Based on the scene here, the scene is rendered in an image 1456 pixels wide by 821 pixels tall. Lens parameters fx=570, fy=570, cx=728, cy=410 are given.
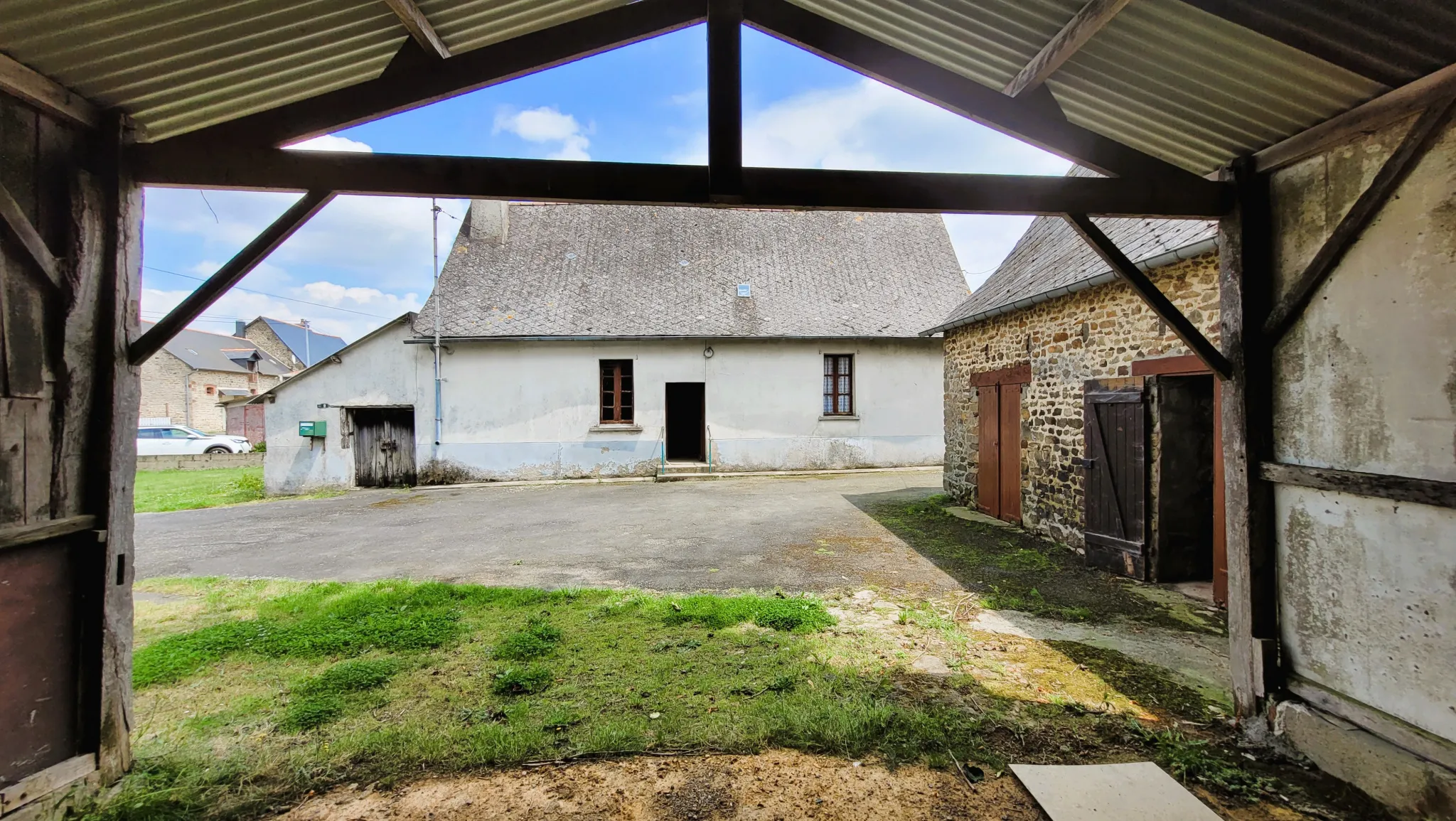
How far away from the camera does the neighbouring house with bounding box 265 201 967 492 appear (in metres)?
13.3

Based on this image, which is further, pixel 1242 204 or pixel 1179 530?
pixel 1179 530

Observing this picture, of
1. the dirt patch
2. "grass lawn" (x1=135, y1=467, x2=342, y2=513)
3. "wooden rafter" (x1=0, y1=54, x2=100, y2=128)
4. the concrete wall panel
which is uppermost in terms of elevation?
"wooden rafter" (x1=0, y1=54, x2=100, y2=128)

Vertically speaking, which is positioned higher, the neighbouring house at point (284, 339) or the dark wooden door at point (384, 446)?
the neighbouring house at point (284, 339)

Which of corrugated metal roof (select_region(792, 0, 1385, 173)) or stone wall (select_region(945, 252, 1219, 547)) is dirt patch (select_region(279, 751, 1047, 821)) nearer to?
corrugated metal roof (select_region(792, 0, 1385, 173))

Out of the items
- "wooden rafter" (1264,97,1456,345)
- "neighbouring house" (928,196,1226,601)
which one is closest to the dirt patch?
"wooden rafter" (1264,97,1456,345)

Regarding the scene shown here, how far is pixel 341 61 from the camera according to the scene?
2.90m

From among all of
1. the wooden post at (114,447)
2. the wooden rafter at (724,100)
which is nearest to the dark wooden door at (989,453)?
the wooden rafter at (724,100)

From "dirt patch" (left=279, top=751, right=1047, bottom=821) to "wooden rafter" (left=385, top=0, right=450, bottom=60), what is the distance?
3.50 meters

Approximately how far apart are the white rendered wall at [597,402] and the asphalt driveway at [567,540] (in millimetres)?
1664

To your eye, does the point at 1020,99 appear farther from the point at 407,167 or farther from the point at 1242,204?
the point at 407,167

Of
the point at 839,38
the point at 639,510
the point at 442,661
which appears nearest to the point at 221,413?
the point at 639,510

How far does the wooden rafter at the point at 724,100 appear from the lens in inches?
107

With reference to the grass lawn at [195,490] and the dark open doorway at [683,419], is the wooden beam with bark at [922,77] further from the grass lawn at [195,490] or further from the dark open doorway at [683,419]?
the dark open doorway at [683,419]

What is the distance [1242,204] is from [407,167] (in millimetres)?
4277
